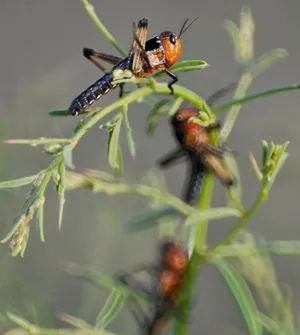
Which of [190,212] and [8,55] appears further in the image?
[8,55]

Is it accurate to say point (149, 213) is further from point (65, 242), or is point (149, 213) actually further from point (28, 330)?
point (65, 242)

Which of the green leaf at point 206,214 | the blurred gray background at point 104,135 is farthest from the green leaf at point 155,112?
the blurred gray background at point 104,135

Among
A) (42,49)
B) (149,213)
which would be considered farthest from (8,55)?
(149,213)

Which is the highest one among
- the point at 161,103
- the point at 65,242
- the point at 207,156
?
the point at 161,103

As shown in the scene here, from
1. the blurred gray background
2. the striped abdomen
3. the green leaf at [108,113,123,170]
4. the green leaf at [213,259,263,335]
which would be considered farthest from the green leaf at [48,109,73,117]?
the blurred gray background

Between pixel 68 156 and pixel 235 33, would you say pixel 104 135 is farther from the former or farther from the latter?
pixel 68 156

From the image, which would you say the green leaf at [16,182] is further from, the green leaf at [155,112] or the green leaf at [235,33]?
the green leaf at [235,33]

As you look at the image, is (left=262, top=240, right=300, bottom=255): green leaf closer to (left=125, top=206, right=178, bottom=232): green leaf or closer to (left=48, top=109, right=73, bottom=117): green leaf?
(left=125, top=206, right=178, bottom=232): green leaf
